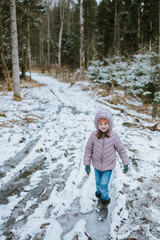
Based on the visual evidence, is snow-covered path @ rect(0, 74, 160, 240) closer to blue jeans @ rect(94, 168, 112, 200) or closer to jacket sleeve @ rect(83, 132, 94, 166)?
blue jeans @ rect(94, 168, 112, 200)

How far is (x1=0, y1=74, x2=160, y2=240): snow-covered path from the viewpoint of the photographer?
7.06 ft

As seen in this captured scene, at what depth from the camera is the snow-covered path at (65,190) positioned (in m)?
2.15

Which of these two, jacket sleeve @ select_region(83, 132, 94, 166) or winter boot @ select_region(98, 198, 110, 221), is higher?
jacket sleeve @ select_region(83, 132, 94, 166)

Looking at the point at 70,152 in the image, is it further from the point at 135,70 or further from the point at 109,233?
the point at 135,70

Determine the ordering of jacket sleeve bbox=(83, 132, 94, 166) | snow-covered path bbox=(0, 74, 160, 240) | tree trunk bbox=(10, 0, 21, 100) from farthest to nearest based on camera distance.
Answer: tree trunk bbox=(10, 0, 21, 100) < jacket sleeve bbox=(83, 132, 94, 166) < snow-covered path bbox=(0, 74, 160, 240)

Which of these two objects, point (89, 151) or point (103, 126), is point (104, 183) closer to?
point (89, 151)

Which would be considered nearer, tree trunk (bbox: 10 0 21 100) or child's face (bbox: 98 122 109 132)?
child's face (bbox: 98 122 109 132)

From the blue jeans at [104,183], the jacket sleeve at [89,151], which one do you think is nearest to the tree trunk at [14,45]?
the jacket sleeve at [89,151]

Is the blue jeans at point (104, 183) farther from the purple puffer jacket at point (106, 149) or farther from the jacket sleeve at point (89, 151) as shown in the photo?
→ the jacket sleeve at point (89, 151)

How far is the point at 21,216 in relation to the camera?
232 centimetres

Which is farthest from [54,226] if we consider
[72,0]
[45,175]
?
[72,0]

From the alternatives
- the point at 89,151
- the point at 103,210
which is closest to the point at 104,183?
the point at 103,210

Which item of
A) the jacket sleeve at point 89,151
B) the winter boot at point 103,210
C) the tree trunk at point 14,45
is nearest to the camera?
the winter boot at point 103,210

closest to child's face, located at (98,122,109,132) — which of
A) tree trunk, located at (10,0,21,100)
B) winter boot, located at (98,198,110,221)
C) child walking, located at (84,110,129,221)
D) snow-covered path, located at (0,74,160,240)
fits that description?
child walking, located at (84,110,129,221)
